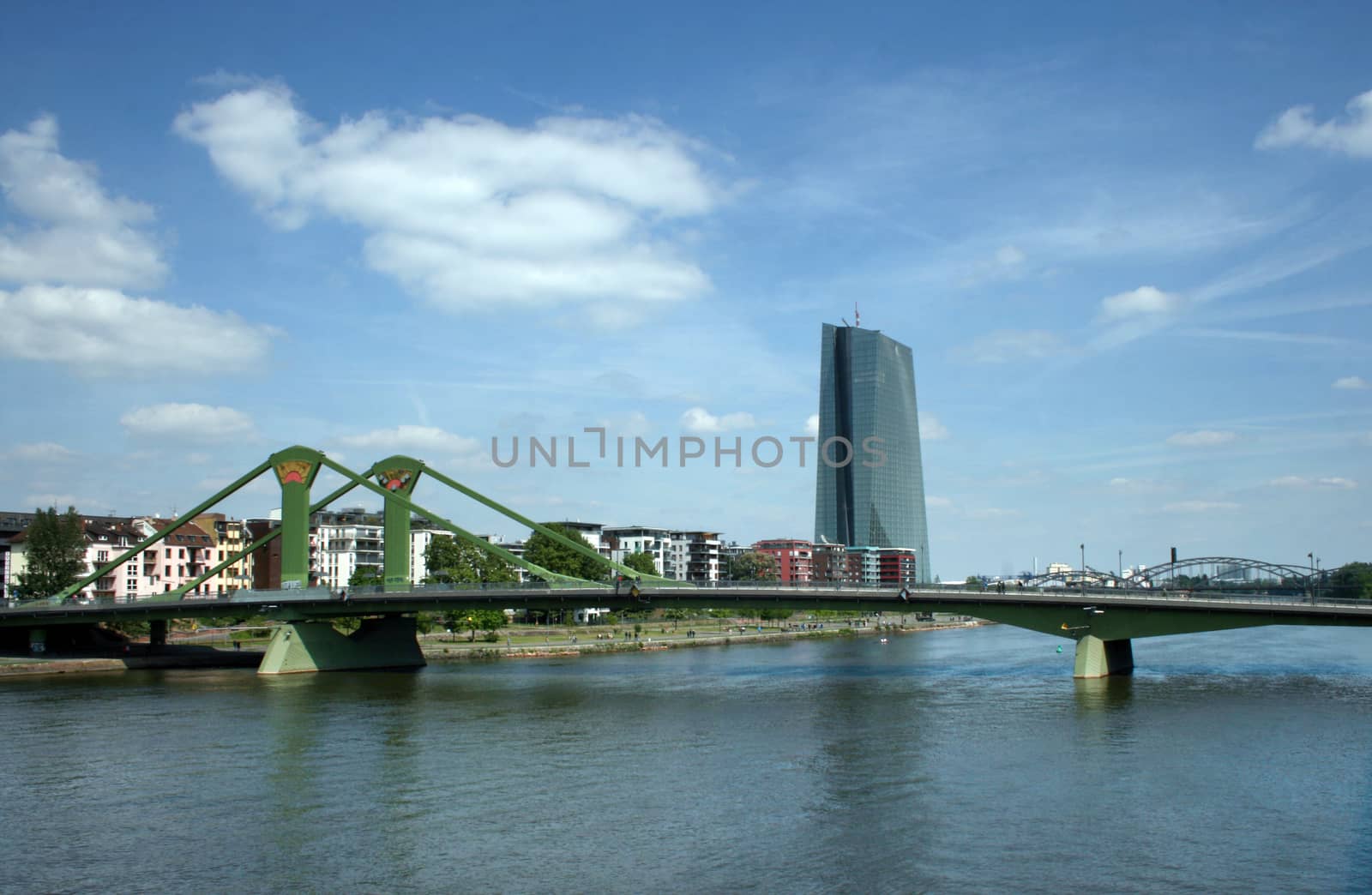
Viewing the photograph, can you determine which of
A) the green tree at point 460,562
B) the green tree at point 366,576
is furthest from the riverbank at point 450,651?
the green tree at point 460,562

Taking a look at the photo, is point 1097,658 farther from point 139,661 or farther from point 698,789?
point 139,661

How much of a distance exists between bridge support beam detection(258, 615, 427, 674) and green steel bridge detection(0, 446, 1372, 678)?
0.27 ft

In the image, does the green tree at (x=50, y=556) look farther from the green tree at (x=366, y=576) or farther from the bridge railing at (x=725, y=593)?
the green tree at (x=366, y=576)

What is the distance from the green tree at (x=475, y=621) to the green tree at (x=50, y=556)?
33.8 meters

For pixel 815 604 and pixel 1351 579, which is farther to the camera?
pixel 1351 579

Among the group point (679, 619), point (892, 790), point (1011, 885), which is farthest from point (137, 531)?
point (1011, 885)

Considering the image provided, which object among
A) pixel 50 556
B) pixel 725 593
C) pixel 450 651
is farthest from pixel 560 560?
pixel 725 593

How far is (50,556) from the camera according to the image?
105 m

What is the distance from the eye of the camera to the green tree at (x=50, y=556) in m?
104

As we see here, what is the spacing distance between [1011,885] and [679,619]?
131m

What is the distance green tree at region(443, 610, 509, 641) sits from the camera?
106250mm

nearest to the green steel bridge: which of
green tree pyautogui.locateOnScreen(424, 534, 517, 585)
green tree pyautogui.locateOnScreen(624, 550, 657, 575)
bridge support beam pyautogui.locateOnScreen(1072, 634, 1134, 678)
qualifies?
bridge support beam pyautogui.locateOnScreen(1072, 634, 1134, 678)

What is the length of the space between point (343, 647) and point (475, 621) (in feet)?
86.5

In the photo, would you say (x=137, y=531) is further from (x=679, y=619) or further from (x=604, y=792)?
(x=604, y=792)
